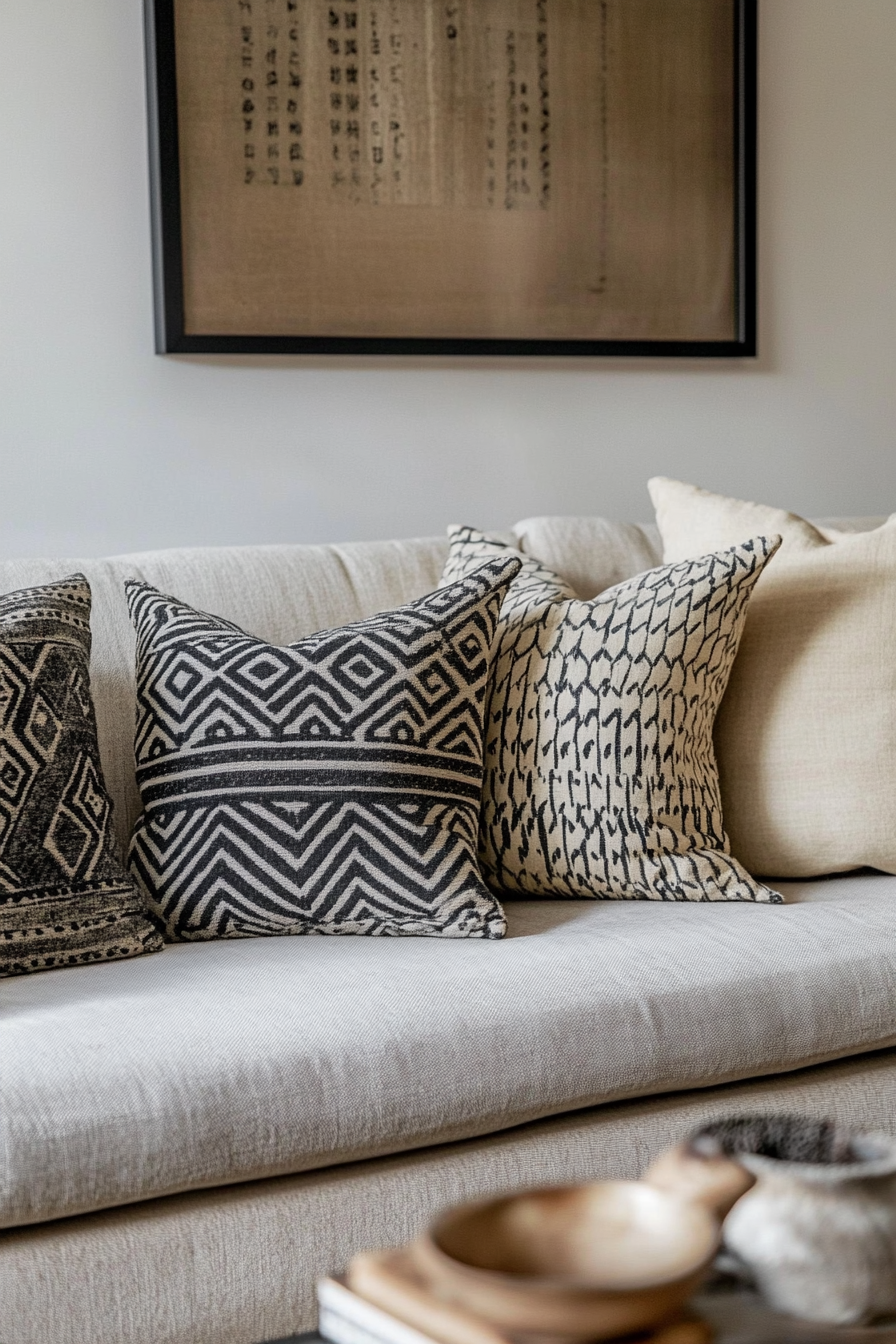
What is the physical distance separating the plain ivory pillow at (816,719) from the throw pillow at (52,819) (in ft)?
2.46

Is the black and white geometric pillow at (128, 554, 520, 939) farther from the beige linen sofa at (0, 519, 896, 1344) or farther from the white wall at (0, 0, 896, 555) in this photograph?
the white wall at (0, 0, 896, 555)

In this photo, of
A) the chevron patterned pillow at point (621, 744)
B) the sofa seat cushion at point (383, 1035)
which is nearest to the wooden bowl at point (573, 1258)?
the sofa seat cushion at point (383, 1035)

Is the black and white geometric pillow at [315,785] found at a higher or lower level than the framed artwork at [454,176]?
lower

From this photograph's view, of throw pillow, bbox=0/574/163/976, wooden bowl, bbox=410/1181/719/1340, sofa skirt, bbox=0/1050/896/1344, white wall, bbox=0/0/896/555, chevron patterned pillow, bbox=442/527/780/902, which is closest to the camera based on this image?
wooden bowl, bbox=410/1181/719/1340

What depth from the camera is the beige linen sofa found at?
114 cm

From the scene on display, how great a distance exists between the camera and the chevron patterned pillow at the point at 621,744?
5.45 feet

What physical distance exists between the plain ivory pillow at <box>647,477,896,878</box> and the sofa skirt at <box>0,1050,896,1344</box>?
471 mm

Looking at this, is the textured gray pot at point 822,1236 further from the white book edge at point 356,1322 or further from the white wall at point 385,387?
the white wall at point 385,387

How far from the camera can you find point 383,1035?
126cm

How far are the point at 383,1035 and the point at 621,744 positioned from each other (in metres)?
0.53

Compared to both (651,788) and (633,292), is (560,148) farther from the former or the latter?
(651,788)

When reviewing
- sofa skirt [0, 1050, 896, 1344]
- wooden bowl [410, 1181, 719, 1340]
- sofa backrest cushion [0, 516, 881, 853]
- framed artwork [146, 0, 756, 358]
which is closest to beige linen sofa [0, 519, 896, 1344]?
sofa skirt [0, 1050, 896, 1344]

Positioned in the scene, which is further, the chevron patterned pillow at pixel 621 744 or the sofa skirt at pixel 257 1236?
the chevron patterned pillow at pixel 621 744

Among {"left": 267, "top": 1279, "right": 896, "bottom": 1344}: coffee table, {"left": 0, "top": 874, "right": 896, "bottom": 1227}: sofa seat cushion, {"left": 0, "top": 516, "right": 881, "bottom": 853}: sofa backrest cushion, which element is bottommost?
{"left": 0, "top": 874, "right": 896, "bottom": 1227}: sofa seat cushion
